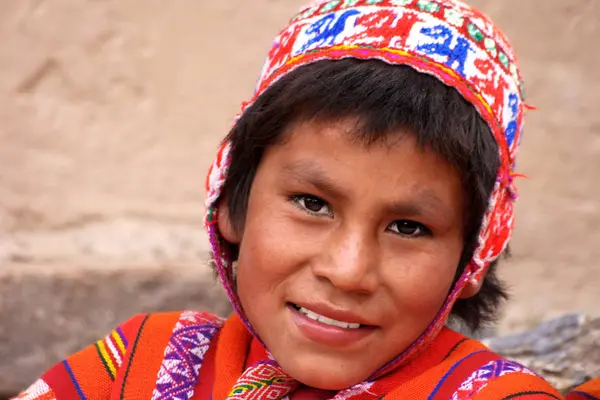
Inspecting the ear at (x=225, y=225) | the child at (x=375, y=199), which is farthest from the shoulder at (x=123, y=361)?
the ear at (x=225, y=225)

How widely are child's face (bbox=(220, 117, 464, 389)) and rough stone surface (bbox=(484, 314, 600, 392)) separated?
78 cm

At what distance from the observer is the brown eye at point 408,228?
54.5 inches

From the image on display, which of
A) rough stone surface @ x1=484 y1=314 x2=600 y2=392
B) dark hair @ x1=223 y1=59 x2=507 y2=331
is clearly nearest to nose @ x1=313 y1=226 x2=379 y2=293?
dark hair @ x1=223 y1=59 x2=507 y2=331

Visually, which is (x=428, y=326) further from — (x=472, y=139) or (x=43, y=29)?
(x=43, y=29)

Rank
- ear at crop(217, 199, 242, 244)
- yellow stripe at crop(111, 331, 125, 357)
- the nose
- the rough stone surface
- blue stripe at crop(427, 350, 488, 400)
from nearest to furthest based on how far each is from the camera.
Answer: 1. the nose
2. blue stripe at crop(427, 350, 488, 400)
3. ear at crop(217, 199, 242, 244)
4. yellow stripe at crop(111, 331, 125, 357)
5. the rough stone surface

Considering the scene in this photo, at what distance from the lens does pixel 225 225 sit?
1.66 metres

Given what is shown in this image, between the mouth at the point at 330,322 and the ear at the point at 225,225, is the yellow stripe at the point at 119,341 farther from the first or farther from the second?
the mouth at the point at 330,322

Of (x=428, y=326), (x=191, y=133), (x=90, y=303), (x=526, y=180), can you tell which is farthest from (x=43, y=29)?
(x=428, y=326)

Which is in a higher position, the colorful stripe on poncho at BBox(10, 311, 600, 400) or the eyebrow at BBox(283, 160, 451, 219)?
the eyebrow at BBox(283, 160, 451, 219)

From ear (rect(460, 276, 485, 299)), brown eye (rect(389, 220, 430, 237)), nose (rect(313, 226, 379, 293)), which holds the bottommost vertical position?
ear (rect(460, 276, 485, 299))

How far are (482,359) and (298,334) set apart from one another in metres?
0.37

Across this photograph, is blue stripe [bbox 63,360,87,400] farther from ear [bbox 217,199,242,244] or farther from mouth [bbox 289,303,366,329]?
mouth [bbox 289,303,366,329]

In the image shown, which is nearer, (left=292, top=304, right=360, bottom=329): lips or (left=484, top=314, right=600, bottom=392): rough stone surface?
(left=292, top=304, right=360, bottom=329): lips

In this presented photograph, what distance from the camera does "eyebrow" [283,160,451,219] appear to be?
52.9 inches
